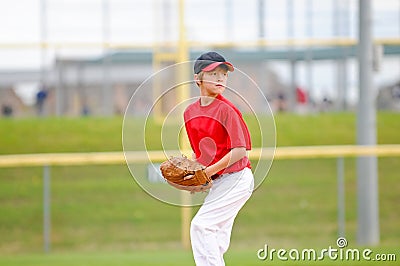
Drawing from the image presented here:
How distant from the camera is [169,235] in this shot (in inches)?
516

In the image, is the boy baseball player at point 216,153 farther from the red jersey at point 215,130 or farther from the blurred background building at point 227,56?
the blurred background building at point 227,56

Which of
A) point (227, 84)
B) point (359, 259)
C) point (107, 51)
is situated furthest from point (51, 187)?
point (227, 84)

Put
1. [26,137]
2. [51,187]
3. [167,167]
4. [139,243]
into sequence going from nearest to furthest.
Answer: [167,167]
[139,243]
[51,187]
[26,137]

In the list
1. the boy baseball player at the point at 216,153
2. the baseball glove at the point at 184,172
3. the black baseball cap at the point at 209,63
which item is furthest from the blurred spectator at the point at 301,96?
the baseball glove at the point at 184,172

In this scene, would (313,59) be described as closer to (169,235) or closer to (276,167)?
(276,167)

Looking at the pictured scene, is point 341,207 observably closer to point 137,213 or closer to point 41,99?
point 137,213

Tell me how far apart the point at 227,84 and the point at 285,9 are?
12.0 metres

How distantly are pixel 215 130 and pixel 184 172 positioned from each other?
0.33 meters

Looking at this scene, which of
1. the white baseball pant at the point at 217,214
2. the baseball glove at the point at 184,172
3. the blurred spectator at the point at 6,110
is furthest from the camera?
the blurred spectator at the point at 6,110

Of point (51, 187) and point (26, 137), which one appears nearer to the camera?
point (51, 187)

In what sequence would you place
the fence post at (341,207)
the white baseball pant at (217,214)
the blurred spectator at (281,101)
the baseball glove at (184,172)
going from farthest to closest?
the blurred spectator at (281,101) < the fence post at (341,207) < the white baseball pant at (217,214) < the baseball glove at (184,172)

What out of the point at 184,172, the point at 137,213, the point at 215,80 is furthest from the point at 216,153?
the point at 137,213

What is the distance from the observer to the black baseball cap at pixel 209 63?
627 centimetres

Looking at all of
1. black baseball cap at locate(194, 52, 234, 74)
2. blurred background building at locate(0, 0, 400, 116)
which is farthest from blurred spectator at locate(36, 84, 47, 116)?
black baseball cap at locate(194, 52, 234, 74)
